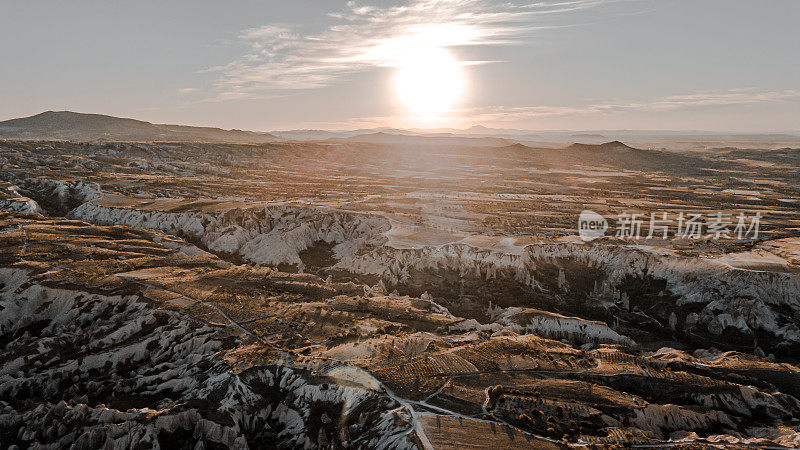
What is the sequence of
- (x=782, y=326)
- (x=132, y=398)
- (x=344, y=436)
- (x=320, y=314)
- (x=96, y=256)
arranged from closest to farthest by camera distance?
1. (x=344, y=436)
2. (x=132, y=398)
3. (x=320, y=314)
4. (x=782, y=326)
5. (x=96, y=256)

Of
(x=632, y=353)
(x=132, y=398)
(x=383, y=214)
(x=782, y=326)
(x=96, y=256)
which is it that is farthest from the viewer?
(x=383, y=214)

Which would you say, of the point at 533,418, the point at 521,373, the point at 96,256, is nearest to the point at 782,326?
the point at 521,373

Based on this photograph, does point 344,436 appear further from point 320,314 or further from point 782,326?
point 782,326

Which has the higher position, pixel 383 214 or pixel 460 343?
pixel 383 214

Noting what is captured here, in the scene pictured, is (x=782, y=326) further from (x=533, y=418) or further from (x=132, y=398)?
(x=132, y=398)

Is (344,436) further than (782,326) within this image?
No

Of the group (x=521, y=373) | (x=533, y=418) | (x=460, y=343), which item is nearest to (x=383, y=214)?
(x=460, y=343)

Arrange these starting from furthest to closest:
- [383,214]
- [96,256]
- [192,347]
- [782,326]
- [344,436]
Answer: [383,214] → [96,256] → [782,326] → [192,347] → [344,436]

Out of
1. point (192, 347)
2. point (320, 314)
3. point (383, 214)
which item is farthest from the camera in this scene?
point (383, 214)

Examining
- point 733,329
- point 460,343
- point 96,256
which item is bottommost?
point 733,329
